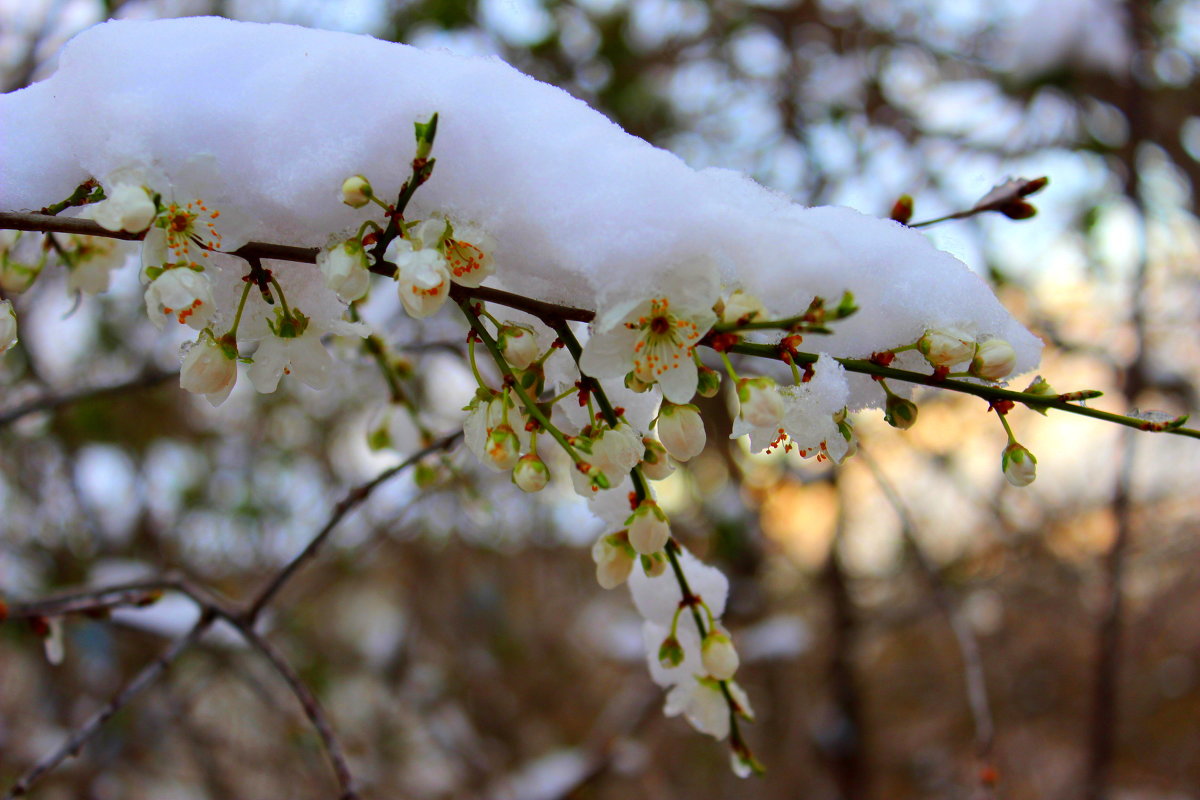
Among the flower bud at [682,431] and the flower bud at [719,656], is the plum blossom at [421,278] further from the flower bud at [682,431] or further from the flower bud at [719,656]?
the flower bud at [719,656]

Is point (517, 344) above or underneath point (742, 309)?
underneath

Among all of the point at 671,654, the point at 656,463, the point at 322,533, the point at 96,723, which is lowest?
the point at 96,723

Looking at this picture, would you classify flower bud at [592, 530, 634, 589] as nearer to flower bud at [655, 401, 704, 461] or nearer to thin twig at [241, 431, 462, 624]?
flower bud at [655, 401, 704, 461]

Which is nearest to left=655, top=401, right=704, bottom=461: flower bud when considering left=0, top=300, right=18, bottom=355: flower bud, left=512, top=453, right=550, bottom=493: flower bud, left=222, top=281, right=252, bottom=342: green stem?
left=512, top=453, right=550, bottom=493: flower bud

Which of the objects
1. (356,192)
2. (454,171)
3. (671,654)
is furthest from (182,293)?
(671,654)

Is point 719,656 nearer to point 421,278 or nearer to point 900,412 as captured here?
point 900,412

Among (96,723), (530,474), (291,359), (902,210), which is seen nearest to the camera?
(530,474)

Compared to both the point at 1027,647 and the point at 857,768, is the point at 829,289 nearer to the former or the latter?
the point at 857,768

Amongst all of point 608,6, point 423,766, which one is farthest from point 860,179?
point 423,766
